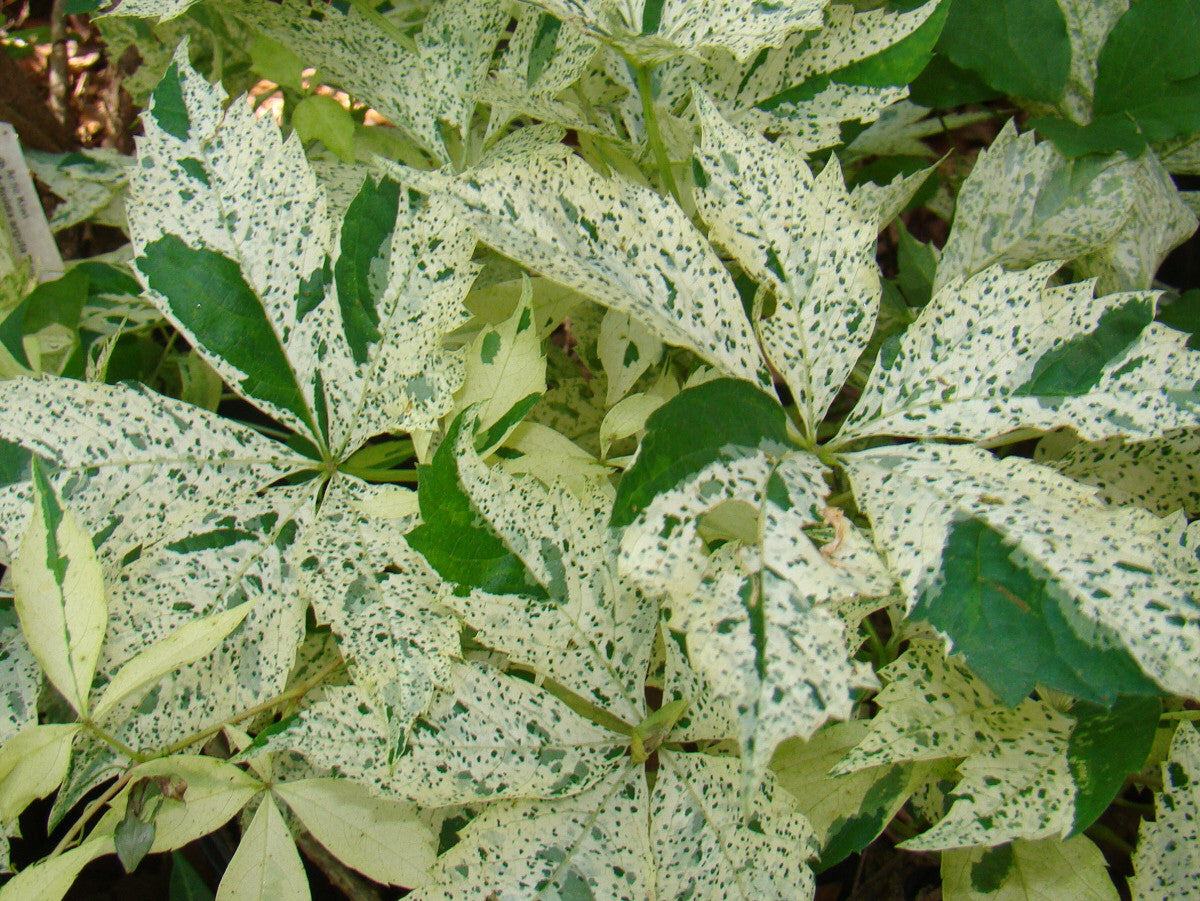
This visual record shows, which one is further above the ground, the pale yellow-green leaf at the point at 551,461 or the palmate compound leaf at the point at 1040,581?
the palmate compound leaf at the point at 1040,581

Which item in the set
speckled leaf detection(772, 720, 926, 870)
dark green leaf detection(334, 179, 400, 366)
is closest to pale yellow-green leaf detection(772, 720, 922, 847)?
speckled leaf detection(772, 720, 926, 870)

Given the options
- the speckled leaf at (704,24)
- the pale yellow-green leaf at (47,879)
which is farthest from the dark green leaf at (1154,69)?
the pale yellow-green leaf at (47,879)

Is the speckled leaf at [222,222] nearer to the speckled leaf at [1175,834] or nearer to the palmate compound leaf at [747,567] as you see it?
the palmate compound leaf at [747,567]

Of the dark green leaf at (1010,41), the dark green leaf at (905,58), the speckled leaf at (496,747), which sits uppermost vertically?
the dark green leaf at (1010,41)

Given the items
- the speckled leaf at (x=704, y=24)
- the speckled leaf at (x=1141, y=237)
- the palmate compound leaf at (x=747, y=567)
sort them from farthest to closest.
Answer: the speckled leaf at (x=1141, y=237) < the speckled leaf at (x=704, y=24) < the palmate compound leaf at (x=747, y=567)

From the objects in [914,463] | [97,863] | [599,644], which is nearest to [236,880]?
[599,644]
